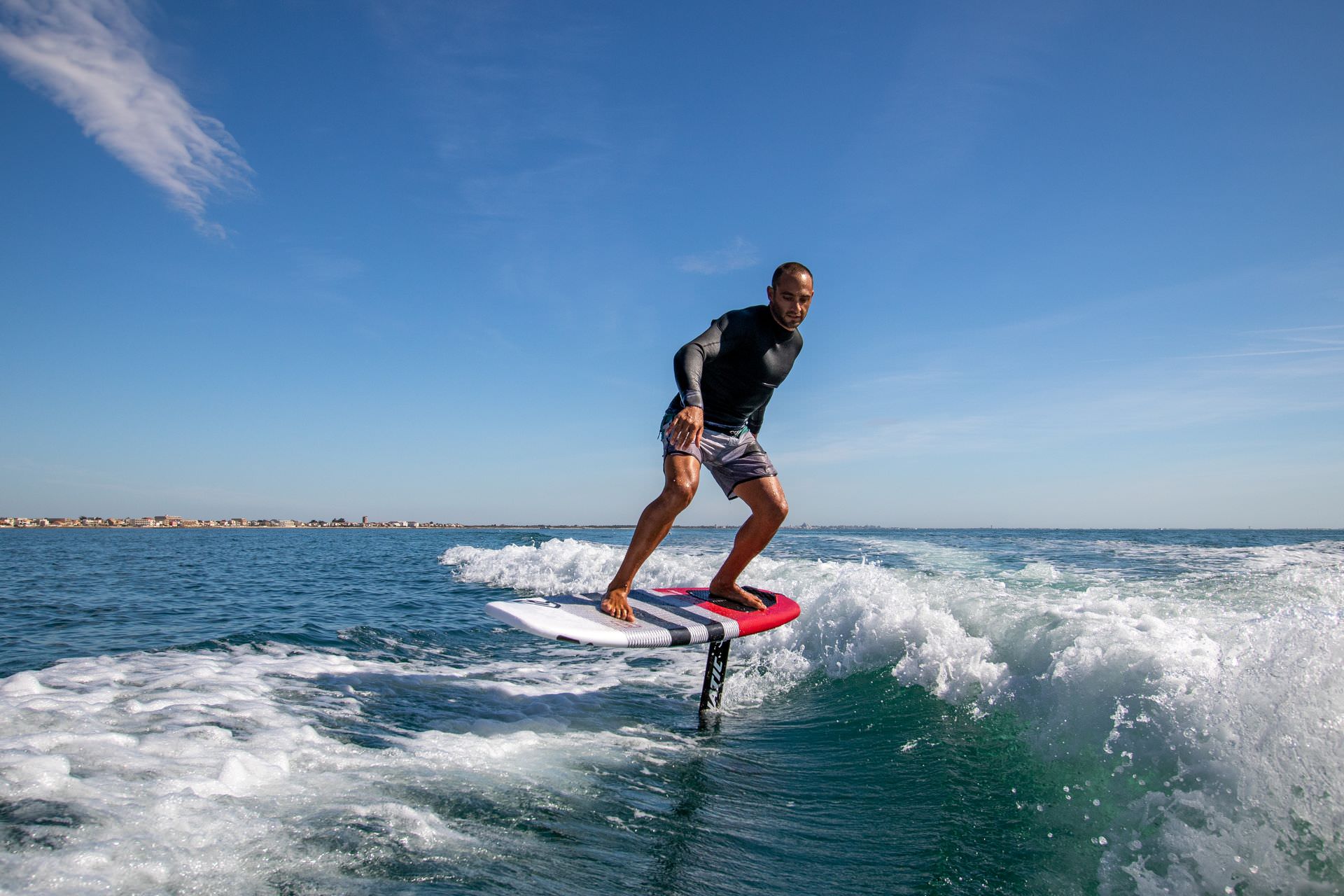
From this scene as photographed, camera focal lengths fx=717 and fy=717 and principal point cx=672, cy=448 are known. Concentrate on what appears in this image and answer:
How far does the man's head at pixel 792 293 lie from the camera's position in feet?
14.7

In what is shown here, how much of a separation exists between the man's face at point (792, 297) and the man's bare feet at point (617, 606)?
203 centimetres

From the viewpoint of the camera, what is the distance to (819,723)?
502cm

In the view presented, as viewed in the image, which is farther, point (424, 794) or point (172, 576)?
point (172, 576)

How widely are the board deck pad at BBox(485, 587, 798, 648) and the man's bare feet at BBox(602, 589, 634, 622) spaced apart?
0.17 feet

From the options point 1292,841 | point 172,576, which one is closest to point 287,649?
point 1292,841

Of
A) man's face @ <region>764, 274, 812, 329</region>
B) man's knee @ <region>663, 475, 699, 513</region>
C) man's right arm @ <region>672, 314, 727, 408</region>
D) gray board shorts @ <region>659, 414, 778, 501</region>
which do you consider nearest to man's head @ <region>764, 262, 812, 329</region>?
man's face @ <region>764, 274, 812, 329</region>

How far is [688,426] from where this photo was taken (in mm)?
4039

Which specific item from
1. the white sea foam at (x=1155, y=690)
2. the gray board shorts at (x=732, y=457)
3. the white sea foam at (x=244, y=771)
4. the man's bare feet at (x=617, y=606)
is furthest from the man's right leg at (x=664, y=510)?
the white sea foam at (x=1155, y=690)

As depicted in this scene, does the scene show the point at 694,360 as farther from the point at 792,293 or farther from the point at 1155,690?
the point at 1155,690

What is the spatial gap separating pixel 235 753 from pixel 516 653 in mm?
4138

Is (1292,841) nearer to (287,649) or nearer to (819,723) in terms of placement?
(819,723)

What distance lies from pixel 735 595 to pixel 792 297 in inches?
83.4

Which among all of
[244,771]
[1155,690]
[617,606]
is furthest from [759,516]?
[244,771]

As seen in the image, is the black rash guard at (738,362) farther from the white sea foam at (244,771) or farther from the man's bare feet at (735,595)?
the white sea foam at (244,771)
